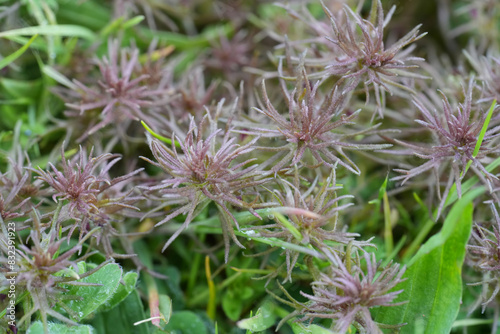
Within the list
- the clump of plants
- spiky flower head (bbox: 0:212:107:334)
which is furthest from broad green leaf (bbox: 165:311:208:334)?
spiky flower head (bbox: 0:212:107:334)

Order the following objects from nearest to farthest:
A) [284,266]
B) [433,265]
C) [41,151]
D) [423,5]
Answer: [433,265] < [284,266] < [41,151] < [423,5]

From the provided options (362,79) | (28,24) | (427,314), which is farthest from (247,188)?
(28,24)

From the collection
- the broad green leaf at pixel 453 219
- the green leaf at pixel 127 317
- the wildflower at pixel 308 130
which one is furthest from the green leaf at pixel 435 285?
the green leaf at pixel 127 317

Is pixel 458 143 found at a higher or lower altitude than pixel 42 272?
higher

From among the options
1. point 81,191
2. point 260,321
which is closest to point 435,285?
point 260,321

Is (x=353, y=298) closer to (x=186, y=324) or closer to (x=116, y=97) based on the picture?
(x=186, y=324)

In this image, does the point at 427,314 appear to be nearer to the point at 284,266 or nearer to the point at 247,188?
the point at 284,266

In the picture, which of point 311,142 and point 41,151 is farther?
point 41,151

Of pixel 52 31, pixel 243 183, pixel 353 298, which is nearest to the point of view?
pixel 353 298
